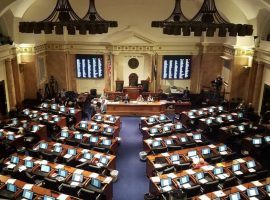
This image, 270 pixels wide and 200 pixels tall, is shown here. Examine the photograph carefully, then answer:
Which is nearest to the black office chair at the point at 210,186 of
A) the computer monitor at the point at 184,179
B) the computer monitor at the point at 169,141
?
the computer monitor at the point at 184,179

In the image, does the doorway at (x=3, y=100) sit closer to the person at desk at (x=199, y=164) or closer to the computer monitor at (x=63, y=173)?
the computer monitor at (x=63, y=173)

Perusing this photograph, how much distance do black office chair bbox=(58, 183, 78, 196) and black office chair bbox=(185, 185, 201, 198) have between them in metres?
3.43

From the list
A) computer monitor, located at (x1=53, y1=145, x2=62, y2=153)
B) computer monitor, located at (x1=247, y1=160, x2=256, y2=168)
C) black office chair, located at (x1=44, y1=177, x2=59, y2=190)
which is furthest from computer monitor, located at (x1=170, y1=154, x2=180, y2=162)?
computer monitor, located at (x1=53, y1=145, x2=62, y2=153)

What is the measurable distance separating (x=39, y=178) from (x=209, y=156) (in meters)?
6.28

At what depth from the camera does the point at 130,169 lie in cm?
1160

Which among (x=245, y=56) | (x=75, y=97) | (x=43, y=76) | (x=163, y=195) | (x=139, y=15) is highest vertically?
(x=139, y=15)

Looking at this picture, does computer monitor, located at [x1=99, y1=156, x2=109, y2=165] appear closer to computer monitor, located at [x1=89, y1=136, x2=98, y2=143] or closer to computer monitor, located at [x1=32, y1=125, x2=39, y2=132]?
computer monitor, located at [x1=89, y1=136, x2=98, y2=143]

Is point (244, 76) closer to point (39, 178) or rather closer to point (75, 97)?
point (75, 97)

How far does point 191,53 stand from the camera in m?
20.0

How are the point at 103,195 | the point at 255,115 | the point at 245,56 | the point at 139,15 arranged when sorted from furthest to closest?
the point at 139,15
the point at 245,56
the point at 255,115
the point at 103,195

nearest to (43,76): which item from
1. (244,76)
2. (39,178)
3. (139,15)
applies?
(139,15)

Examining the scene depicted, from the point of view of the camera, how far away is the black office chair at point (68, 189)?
8719 mm

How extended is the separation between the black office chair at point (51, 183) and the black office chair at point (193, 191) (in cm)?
409

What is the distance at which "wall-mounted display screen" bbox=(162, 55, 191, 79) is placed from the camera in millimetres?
20125
